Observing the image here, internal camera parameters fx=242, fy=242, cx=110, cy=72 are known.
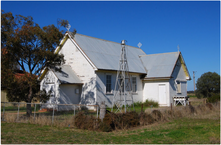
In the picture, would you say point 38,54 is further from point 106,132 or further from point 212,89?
point 212,89

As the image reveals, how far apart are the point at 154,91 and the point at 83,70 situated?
28.7 feet

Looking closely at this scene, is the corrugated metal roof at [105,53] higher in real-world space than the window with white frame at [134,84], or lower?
higher

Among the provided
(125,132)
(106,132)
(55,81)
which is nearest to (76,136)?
(106,132)

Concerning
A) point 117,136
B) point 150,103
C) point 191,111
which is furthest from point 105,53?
point 117,136

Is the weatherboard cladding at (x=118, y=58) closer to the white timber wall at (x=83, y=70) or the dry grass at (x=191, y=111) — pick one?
the white timber wall at (x=83, y=70)

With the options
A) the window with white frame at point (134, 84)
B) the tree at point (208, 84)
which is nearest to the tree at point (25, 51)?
the window with white frame at point (134, 84)

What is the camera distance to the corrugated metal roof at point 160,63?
26.8m

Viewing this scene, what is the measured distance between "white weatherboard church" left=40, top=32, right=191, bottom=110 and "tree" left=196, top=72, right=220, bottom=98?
27.3ft

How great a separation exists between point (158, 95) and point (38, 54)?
15.5 metres

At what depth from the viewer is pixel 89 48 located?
2477 cm

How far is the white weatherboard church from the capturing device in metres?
22.4

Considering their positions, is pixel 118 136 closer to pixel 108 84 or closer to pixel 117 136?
pixel 117 136

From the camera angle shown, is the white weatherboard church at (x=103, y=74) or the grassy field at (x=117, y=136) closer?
the grassy field at (x=117, y=136)

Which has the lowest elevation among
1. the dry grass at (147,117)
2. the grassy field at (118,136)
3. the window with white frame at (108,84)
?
the grassy field at (118,136)
